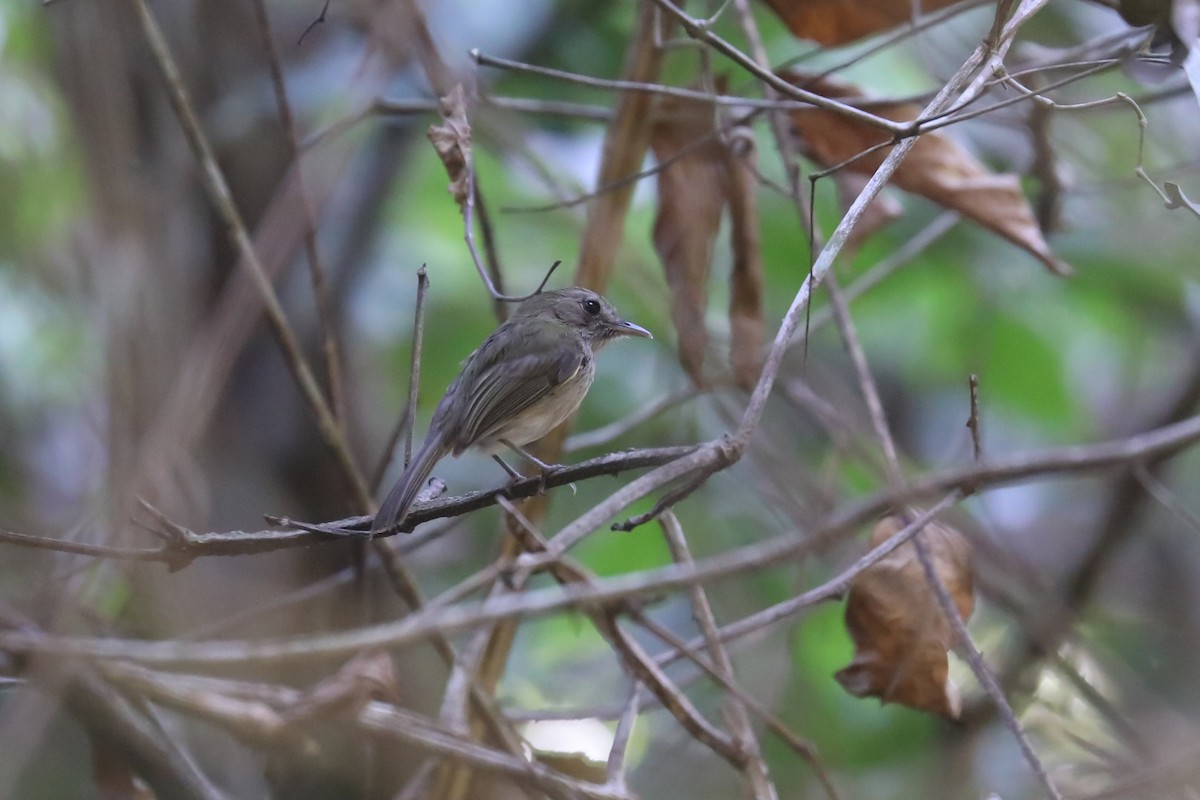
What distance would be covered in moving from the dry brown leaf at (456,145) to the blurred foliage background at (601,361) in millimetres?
707

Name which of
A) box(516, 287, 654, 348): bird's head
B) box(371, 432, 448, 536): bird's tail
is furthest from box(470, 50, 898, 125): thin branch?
box(371, 432, 448, 536): bird's tail

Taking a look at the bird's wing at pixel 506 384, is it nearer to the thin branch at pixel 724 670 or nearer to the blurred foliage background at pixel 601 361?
the blurred foliage background at pixel 601 361

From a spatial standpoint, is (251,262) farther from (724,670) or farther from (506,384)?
(724,670)

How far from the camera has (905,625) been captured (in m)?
2.80

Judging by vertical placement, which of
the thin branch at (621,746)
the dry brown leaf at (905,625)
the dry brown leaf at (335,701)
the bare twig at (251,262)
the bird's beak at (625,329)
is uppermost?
the bird's beak at (625,329)

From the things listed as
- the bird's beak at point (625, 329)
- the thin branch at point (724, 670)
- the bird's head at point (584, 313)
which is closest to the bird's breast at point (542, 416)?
the bird's head at point (584, 313)

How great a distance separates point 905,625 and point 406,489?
1177 millimetres

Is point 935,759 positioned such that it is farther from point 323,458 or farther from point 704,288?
point 323,458

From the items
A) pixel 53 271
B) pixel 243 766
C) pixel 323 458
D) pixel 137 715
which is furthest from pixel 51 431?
pixel 137 715

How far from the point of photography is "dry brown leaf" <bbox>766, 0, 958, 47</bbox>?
11.6ft

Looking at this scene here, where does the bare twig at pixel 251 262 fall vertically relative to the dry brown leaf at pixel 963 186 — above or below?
below

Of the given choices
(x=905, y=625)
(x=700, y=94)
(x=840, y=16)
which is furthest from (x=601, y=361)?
(x=905, y=625)

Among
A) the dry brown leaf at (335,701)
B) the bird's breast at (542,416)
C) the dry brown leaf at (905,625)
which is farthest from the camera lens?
the bird's breast at (542,416)

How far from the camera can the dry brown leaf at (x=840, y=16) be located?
139 inches
